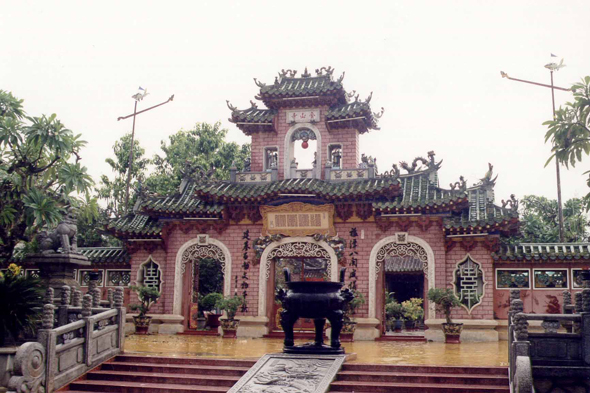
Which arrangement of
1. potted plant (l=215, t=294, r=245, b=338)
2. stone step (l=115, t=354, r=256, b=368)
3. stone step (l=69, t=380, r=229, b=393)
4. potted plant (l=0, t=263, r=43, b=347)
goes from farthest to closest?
potted plant (l=215, t=294, r=245, b=338) < stone step (l=115, t=354, r=256, b=368) < potted plant (l=0, t=263, r=43, b=347) < stone step (l=69, t=380, r=229, b=393)

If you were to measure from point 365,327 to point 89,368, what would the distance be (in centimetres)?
725

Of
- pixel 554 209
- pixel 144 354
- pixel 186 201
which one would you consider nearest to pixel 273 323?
pixel 186 201

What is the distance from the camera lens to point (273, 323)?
16.4m

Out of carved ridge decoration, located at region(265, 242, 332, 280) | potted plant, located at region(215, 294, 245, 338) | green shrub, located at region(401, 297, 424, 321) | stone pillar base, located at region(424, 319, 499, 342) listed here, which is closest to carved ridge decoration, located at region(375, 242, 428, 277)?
carved ridge decoration, located at region(265, 242, 332, 280)

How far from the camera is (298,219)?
15.8 meters

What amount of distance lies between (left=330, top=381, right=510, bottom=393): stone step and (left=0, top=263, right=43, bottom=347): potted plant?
15.0ft

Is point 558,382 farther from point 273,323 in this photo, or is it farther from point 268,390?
point 273,323

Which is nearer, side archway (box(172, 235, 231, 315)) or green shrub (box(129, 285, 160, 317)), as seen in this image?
green shrub (box(129, 285, 160, 317))

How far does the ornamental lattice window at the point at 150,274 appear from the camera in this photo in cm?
1677

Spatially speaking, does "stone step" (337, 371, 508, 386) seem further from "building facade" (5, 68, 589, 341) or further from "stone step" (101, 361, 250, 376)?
"building facade" (5, 68, 589, 341)

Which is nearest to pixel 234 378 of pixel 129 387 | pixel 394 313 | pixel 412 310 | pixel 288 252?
pixel 129 387

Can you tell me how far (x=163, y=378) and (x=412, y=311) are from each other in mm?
13620

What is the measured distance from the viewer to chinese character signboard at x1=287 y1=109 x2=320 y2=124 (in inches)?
655

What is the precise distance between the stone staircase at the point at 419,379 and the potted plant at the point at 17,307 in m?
4.57
